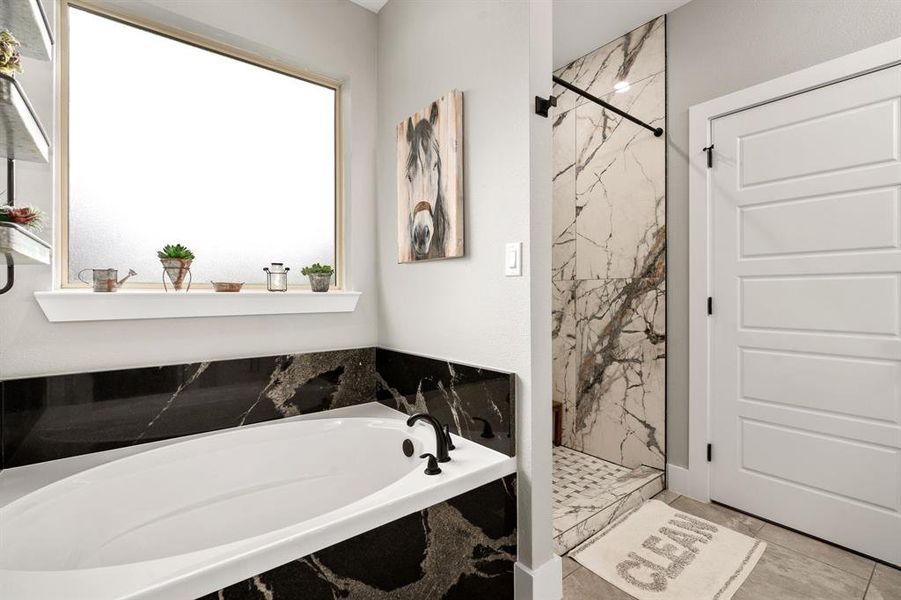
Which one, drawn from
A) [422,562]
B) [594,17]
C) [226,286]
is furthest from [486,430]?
[594,17]

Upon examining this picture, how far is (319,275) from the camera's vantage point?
2.14 m

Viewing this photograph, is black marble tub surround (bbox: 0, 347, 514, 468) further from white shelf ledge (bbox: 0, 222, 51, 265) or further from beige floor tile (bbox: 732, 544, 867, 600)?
beige floor tile (bbox: 732, 544, 867, 600)

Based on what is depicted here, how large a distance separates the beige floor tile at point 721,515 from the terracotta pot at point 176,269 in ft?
8.91

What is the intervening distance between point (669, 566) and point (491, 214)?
1660mm

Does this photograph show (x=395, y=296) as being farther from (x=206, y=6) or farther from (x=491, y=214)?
(x=206, y=6)

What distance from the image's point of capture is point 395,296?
2.25 meters

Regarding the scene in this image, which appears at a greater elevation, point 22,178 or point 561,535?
point 22,178

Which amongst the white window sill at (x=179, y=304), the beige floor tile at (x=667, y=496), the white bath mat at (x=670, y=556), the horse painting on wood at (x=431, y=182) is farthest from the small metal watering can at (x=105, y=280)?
the beige floor tile at (x=667, y=496)

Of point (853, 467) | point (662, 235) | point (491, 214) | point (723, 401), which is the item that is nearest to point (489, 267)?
point (491, 214)

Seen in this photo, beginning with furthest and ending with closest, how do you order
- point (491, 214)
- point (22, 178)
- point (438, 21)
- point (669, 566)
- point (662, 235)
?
point (662, 235) < point (438, 21) < point (669, 566) < point (491, 214) < point (22, 178)

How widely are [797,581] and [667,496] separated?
752 millimetres

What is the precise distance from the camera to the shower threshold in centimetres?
198

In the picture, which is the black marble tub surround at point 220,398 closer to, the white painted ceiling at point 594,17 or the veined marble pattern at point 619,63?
the veined marble pattern at point 619,63

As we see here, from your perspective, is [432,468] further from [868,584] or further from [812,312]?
[812,312]
